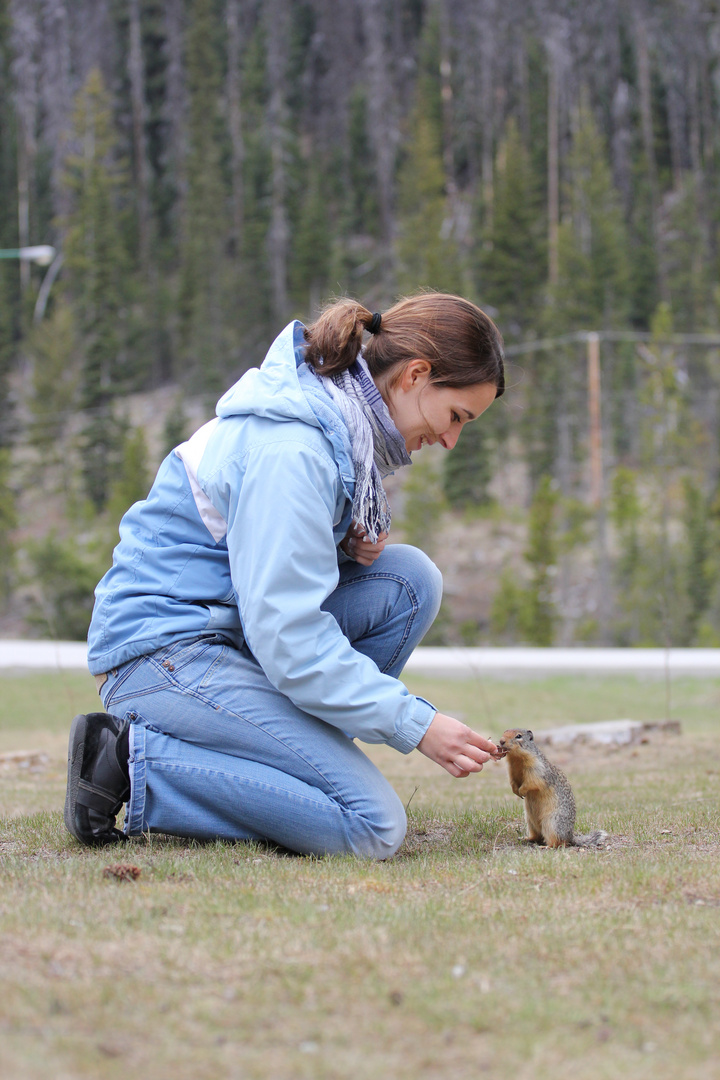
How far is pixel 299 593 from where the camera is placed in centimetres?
312

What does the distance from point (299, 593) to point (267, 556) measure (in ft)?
0.47

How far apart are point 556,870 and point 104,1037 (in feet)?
5.35

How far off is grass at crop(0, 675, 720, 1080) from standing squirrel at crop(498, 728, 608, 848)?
113 millimetres

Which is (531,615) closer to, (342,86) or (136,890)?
(136,890)

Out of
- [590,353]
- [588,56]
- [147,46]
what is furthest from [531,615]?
[147,46]

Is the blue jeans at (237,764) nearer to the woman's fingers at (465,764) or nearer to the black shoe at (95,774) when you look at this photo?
the black shoe at (95,774)

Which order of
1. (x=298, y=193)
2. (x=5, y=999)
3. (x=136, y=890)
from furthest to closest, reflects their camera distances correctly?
1. (x=298, y=193)
2. (x=136, y=890)
3. (x=5, y=999)

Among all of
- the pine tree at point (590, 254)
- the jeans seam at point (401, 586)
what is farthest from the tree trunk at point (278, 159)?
the jeans seam at point (401, 586)

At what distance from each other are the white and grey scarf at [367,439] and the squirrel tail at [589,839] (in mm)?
1258

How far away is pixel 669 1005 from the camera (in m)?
2.06

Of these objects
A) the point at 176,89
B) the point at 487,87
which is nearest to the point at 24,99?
the point at 176,89

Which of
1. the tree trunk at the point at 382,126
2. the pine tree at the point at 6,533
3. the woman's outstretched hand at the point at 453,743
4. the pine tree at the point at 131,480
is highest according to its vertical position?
the tree trunk at the point at 382,126

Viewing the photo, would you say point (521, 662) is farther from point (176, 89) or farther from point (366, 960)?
point (176, 89)

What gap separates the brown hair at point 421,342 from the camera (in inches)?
132
